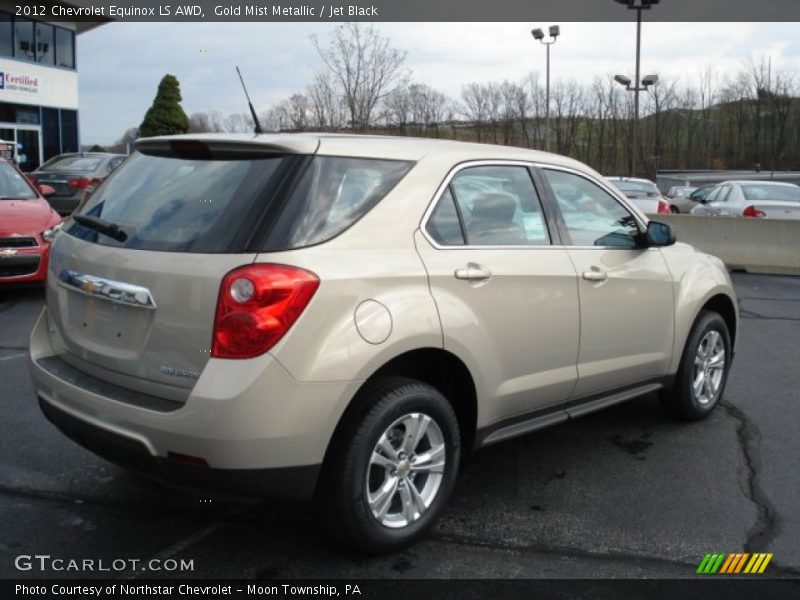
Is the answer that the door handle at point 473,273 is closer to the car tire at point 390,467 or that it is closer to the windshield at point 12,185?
the car tire at point 390,467

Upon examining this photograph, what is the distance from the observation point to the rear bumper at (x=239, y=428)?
285 centimetres

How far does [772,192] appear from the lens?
16375 millimetres

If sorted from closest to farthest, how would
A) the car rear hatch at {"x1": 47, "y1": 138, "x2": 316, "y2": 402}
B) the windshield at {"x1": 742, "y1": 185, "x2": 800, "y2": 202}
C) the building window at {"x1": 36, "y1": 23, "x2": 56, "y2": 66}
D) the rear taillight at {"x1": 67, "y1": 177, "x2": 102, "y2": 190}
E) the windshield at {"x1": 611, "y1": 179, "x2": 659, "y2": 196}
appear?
the car rear hatch at {"x1": 47, "y1": 138, "x2": 316, "y2": 402} < the rear taillight at {"x1": 67, "y1": 177, "x2": 102, "y2": 190} < the windshield at {"x1": 742, "y1": 185, "x2": 800, "y2": 202} < the windshield at {"x1": 611, "y1": 179, "x2": 659, "y2": 196} < the building window at {"x1": 36, "y1": 23, "x2": 56, "y2": 66}

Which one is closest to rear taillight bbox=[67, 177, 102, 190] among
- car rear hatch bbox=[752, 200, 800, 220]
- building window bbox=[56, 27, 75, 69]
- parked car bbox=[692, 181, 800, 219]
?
parked car bbox=[692, 181, 800, 219]

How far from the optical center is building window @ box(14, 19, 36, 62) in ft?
97.8

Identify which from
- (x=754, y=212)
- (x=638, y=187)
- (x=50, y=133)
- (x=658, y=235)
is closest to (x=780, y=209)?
(x=754, y=212)

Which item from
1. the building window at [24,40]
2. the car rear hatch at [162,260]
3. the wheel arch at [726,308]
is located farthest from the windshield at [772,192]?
the building window at [24,40]

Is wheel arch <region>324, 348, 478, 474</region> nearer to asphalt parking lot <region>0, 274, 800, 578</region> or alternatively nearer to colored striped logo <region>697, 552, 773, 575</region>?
asphalt parking lot <region>0, 274, 800, 578</region>

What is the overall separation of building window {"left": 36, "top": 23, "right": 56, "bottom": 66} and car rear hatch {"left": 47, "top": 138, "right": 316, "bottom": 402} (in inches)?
1247

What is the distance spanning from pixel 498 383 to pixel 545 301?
1.62ft

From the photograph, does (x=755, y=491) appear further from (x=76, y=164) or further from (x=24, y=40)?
(x=24, y=40)

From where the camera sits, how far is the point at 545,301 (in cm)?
387

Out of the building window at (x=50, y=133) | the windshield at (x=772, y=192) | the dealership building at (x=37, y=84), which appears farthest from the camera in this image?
the building window at (x=50, y=133)

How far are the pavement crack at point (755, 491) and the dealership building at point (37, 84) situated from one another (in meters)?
28.9
